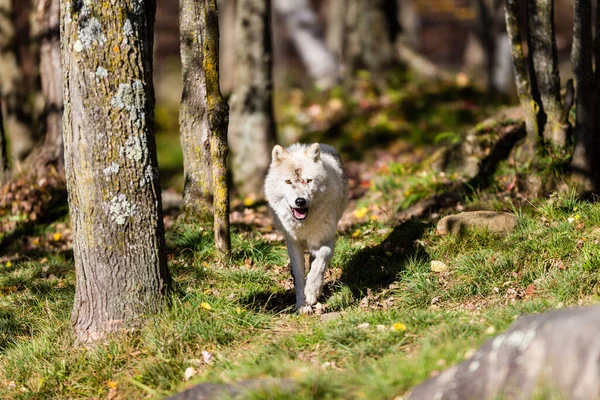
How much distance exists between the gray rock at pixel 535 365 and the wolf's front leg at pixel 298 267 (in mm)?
2469

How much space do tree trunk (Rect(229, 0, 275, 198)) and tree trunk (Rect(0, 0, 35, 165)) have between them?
359 cm

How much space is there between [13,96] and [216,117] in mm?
6530

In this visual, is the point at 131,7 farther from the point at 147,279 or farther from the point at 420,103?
the point at 420,103

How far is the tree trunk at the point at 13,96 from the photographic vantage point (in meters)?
11.9

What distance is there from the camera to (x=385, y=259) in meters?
7.30

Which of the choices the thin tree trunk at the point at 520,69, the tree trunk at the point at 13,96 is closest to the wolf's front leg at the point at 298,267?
the thin tree trunk at the point at 520,69

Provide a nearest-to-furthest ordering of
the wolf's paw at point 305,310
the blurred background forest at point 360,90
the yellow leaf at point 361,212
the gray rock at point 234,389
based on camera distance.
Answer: the gray rock at point 234,389 → the wolf's paw at point 305,310 → the yellow leaf at point 361,212 → the blurred background forest at point 360,90

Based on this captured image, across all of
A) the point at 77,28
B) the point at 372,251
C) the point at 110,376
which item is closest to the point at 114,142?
the point at 77,28

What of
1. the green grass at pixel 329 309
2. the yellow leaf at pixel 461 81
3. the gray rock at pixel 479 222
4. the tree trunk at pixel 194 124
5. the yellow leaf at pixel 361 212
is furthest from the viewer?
the yellow leaf at pixel 461 81

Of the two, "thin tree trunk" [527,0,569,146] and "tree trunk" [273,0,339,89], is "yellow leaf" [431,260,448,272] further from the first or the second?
"tree trunk" [273,0,339,89]

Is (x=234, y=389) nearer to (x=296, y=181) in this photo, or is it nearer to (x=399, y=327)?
(x=399, y=327)

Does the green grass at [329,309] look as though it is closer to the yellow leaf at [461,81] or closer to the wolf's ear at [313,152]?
the wolf's ear at [313,152]

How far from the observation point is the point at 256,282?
23.0ft

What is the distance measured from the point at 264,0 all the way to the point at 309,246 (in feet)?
20.0
